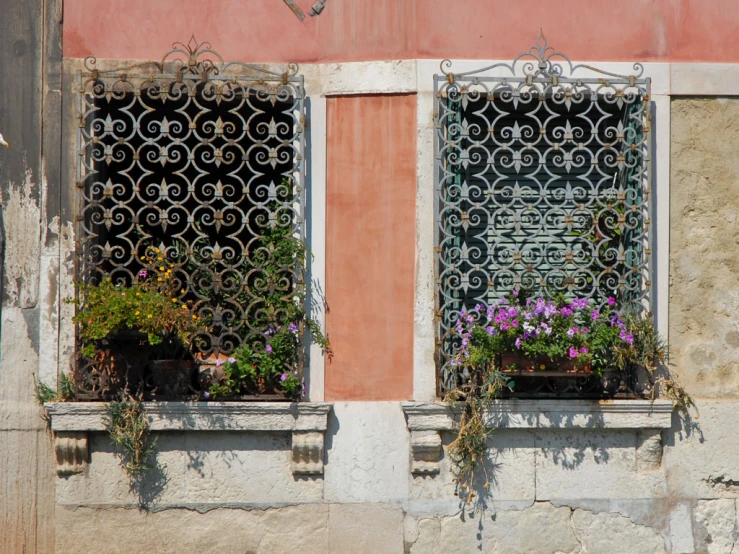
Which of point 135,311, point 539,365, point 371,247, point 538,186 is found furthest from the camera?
point 538,186

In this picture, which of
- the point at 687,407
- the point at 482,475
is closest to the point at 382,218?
the point at 482,475

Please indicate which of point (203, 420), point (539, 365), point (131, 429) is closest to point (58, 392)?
point (131, 429)

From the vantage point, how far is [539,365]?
212 inches

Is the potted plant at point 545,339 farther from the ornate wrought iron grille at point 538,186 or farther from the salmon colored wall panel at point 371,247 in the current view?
the salmon colored wall panel at point 371,247

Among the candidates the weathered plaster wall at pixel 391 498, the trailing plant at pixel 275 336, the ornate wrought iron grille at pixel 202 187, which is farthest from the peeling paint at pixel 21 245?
the trailing plant at pixel 275 336

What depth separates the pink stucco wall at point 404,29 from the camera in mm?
5656

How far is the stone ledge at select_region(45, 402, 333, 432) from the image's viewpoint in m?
5.41

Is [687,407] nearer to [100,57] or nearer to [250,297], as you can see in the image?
[250,297]

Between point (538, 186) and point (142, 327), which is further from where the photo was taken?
point (538, 186)

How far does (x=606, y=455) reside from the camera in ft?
18.3

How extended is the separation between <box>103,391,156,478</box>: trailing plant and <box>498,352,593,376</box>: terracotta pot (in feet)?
6.19

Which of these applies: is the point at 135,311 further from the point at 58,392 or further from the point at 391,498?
the point at 391,498

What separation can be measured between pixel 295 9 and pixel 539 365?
2333 mm

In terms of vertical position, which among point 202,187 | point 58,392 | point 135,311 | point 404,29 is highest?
point 404,29
